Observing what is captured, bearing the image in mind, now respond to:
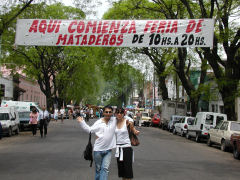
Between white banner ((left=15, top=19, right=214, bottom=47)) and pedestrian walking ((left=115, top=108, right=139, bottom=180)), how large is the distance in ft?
25.3

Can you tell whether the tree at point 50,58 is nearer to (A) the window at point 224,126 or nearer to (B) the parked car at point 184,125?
(B) the parked car at point 184,125

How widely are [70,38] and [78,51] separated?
35949mm

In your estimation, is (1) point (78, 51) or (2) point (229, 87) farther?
(1) point (78, 51)

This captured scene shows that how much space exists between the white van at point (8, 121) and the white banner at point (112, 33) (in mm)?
9595

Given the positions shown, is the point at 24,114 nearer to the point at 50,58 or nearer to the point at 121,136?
the point at 50,58

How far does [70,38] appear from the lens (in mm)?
15539

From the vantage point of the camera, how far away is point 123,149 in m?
7.94

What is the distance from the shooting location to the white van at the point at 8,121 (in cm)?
2389

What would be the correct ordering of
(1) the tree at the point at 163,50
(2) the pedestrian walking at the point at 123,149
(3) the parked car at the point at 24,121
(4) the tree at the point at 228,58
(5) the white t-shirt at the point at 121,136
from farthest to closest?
(3) the parked car at the point at 24,121
(1) the tree at the point at 163,50
(4) the tree at the point at 228,58
(5) the white t-shirt at the point at 121,136
(2) the pedestrian walking at the point at 123,149

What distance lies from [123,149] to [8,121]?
1763 centimetres

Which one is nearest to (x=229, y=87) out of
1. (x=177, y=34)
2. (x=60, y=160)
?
(x=177, y=34)

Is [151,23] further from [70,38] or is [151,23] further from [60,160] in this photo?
[60,160]

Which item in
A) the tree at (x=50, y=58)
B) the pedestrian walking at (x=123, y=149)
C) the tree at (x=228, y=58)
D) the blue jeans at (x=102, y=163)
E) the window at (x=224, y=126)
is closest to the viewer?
the blue jeans at (x=102, y=163)

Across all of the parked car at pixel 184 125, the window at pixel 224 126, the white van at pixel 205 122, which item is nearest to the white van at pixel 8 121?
the white van at pixel 205 122
